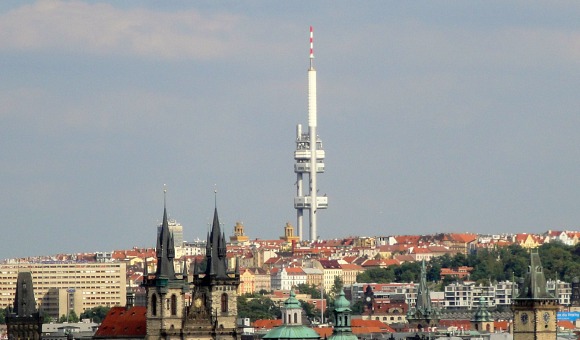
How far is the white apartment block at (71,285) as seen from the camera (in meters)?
186

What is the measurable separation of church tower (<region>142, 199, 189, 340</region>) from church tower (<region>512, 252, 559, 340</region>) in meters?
12.0

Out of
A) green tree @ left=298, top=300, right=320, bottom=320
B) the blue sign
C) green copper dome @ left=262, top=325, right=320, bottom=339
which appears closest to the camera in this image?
green copper dome @ left=262, top=325, right=320, bottom=339

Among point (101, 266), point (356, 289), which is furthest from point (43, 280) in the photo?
point (356, 289)

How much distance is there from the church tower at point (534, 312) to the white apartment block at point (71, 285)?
9339cm

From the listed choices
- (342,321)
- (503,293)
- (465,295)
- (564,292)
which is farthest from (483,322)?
(342,321)

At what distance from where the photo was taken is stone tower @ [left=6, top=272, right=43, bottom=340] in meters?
102

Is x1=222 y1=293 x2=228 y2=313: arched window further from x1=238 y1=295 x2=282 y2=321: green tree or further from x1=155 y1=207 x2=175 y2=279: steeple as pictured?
x1=238 y1=295 x2=282 y2=321: green tree

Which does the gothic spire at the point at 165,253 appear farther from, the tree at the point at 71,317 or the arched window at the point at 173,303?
the tree at the point at 71,317

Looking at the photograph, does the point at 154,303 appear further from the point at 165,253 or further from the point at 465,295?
the point at 465,295

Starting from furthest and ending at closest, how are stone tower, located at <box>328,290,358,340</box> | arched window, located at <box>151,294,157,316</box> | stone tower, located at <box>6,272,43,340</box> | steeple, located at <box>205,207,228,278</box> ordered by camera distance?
stone tower, located at <box>6,272,43,340</box> → steeple, located at <box>205,207,228,278</box> → arched window, located at <box>151,294,157,316</box> → stone tower, located at <box>328,290,358,340</box>

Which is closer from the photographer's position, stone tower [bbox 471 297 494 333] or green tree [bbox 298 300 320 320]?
stone tower [bbox 471 297 494 333]

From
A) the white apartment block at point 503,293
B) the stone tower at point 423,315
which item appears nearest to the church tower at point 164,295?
the stone tower at point 423,315

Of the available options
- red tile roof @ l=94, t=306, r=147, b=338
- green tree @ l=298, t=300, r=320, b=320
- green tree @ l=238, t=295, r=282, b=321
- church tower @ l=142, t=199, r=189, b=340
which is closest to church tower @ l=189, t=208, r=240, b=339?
church tower @ l=142, t=199, r=189, b=340

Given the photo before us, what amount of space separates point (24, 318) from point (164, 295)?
44.6 feet
